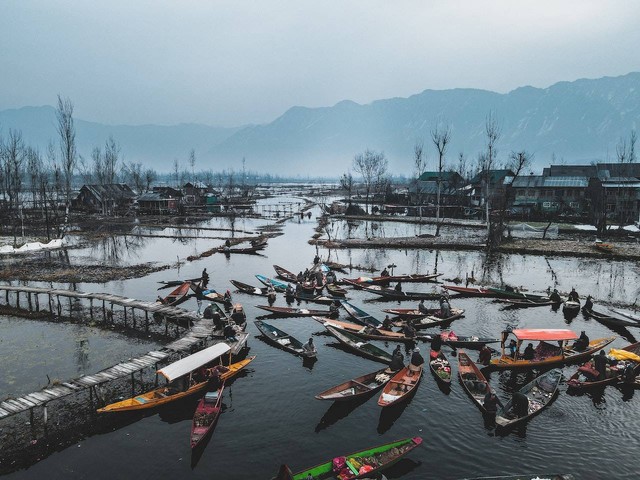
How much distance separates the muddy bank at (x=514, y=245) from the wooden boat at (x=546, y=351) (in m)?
29.8

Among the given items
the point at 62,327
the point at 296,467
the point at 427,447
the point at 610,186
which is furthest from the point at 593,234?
the point at 62,327

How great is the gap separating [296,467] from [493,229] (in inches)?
1951

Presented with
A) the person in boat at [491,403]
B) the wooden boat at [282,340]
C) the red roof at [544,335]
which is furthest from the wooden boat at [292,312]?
the person in boat at [491,403]

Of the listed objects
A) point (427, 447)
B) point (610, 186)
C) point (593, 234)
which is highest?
point (610, 186)

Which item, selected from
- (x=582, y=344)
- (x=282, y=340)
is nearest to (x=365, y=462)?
(x=282, y=340)

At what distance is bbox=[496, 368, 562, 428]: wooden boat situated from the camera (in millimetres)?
17594

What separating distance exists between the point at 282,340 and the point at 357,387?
7.31 m

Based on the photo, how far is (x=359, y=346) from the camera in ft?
81.7

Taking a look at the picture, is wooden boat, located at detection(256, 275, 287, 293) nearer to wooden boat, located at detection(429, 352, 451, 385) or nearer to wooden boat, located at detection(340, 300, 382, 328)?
wooden boat, located at detection(340, 300, 382, 328)

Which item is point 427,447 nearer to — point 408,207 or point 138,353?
point 138,353

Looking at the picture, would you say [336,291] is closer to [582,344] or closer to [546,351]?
[546,351]

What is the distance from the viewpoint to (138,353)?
2436 cm

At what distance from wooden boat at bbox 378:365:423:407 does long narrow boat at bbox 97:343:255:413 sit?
7.73 m

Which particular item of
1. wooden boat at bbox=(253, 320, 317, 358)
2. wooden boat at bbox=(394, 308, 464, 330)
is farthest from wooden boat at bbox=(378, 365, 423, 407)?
wooden boat at bbox=(394, 308, 464, 330)
